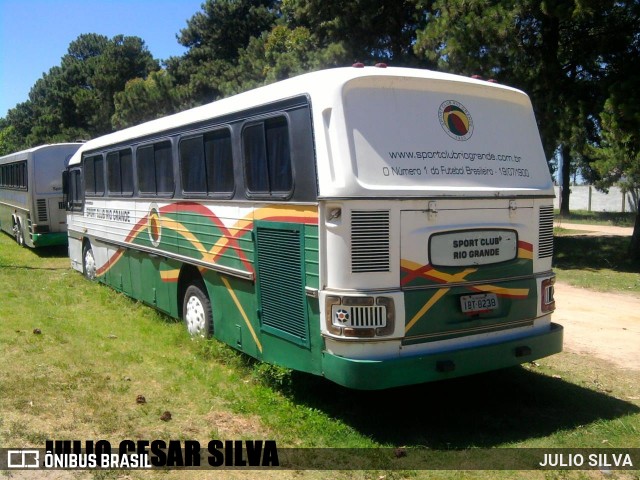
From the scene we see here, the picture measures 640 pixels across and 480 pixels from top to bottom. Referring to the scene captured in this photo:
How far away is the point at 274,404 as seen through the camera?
5.95 meters

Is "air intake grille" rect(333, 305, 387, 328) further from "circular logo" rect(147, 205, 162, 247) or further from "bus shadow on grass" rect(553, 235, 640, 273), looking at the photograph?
"bus shadow on grass" rect(553, 235, 640, 273)

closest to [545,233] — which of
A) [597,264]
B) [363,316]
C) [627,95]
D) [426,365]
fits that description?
[426,365]

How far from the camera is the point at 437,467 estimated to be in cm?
479

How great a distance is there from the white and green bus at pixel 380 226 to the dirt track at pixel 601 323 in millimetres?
2181

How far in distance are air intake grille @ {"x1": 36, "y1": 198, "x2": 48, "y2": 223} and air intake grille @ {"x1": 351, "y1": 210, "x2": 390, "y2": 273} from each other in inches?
586

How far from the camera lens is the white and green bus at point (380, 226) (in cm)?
509

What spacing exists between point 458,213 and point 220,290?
2.86m

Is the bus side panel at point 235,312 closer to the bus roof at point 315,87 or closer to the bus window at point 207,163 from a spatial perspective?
the bus window at point 207,163

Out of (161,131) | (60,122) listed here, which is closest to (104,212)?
(161,131)

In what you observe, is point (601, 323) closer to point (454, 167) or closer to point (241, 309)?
point (454, 167)

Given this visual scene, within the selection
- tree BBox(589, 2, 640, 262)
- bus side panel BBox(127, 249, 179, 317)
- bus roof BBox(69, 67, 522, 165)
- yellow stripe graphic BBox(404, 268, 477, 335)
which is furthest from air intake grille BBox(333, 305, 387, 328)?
tree BBox(589, 2, 640, 262)

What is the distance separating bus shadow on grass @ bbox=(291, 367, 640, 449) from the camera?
542 centimetres

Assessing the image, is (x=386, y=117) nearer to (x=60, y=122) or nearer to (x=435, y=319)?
(x=435, y=319)

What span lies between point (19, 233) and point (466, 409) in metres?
18.2
